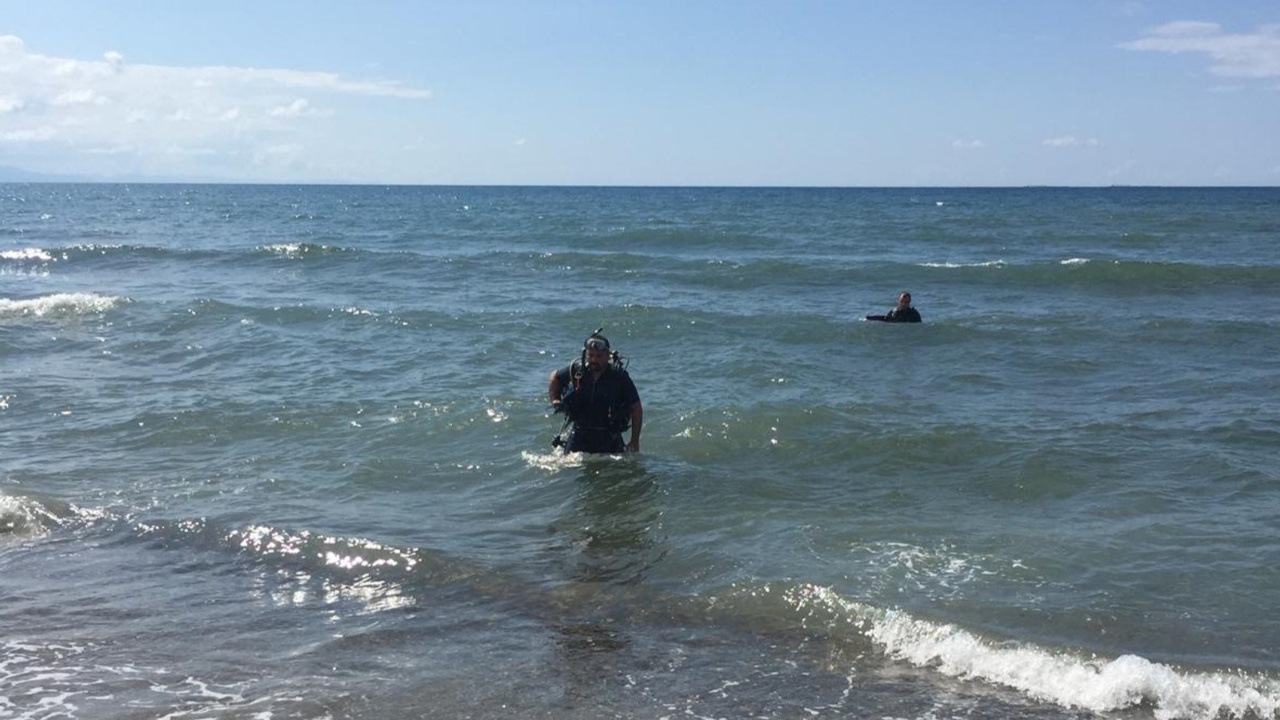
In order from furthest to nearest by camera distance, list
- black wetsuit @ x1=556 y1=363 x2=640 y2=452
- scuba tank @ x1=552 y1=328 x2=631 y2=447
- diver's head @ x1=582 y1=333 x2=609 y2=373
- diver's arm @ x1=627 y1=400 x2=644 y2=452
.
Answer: diver's arm @ x1=627 y1=400 x2=644 y2=452, black wetsuit @ x1=556 y1=363 x2=640 y2=452, scuba tank @ x1=552 y1=328 x2=631 y2=447, diver's head @ x1=582 y1=333 x2=609 y2=373

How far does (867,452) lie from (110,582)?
23.8ft

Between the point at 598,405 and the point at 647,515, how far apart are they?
1.46 meters

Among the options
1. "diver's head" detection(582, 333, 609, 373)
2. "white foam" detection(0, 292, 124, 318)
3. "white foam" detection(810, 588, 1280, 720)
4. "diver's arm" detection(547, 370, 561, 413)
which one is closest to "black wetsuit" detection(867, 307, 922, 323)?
"diver's head" detection(582, 333, 609, 373)

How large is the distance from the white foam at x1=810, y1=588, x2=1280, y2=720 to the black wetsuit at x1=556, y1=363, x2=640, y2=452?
418 centimetres

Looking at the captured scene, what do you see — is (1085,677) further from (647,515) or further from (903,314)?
(903,314)

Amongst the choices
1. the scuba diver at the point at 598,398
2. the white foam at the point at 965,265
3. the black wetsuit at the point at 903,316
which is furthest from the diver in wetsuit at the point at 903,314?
the white foam at the point at 965,265

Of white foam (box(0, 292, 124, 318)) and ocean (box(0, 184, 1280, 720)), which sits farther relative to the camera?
white foam (box(0, 292, 124, 318))

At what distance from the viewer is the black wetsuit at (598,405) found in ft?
35.4

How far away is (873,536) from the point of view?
9.26 meters

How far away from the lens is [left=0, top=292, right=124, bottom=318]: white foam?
2211 centimetres

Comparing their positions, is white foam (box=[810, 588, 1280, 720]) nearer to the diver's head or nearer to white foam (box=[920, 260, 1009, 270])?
the diver's head

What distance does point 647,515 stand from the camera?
32.4 feet

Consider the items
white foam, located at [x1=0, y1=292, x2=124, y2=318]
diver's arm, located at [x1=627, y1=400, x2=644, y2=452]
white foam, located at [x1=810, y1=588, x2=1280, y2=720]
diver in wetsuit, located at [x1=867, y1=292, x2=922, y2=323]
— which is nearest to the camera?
white foam, located at [x1=810, y1=588, x2=1280, y2=720]

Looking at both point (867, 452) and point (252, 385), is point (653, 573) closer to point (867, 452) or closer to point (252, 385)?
point (867, 452)
